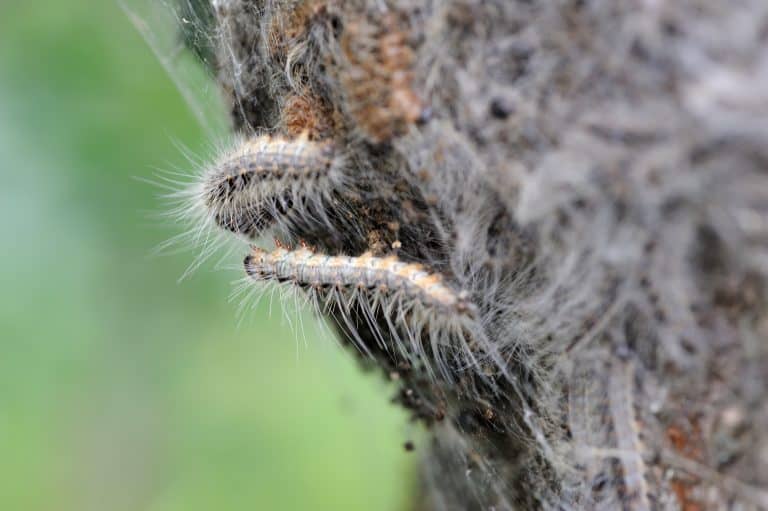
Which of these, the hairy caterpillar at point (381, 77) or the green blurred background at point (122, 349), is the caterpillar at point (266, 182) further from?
the green blurred background at point (122, 349)

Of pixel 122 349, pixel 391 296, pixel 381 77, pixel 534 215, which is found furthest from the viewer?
pixel 122 349

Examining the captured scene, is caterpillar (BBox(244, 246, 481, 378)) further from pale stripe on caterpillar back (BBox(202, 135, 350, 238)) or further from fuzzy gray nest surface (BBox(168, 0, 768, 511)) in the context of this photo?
pale stripe on caterpillar back (BBox(202, 135, 350, 238))

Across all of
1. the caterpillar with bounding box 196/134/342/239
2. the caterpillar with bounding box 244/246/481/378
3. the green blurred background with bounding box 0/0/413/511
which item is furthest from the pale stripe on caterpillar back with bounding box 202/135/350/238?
the green blurred background with bounding box 0/0/413/511

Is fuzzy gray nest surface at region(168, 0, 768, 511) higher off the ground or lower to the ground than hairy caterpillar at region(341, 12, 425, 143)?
lower

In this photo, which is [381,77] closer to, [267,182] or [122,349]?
[267,182]

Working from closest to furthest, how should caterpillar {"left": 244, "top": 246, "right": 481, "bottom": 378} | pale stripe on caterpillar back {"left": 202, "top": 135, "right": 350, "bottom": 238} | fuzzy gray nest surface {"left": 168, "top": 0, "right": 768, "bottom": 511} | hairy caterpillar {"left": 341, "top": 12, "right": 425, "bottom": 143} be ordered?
1. fuzzy gray nest surface {"left": 168, "top": 0, "right": 768, "bottom": 511}
2. hairy caterpillar {"left": 341, "top": 12, "right": 425, "bottom": 143}
3. caterpillar {"left": 244, "top": 246, "right": 481, "bottom": 378}
4. pale stripe on caterpillar back {"left": 202, "top": 135, "right": 350, "bottom": 238}

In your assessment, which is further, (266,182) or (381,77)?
(266,182)

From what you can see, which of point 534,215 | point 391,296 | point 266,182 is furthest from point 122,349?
point 534,215

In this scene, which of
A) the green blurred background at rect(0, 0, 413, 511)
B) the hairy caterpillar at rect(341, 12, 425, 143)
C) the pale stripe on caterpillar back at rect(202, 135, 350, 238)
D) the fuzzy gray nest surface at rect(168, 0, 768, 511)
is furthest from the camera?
the green blurred background at rect(0, 0, 413, 511)

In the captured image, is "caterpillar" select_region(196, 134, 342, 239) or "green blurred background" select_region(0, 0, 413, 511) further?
"green blurred background" select_region(0, 0, 413, 511)
